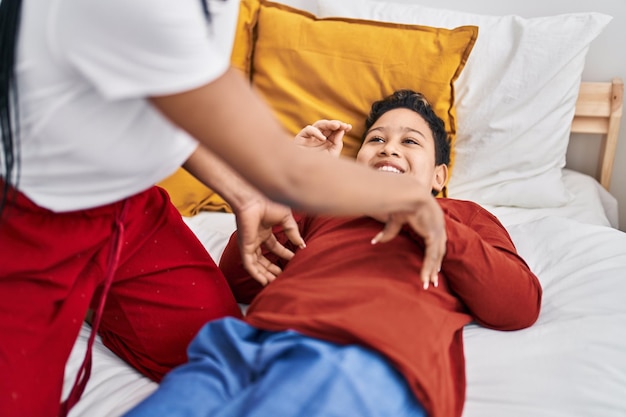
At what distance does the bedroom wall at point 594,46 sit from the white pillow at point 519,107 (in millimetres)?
131

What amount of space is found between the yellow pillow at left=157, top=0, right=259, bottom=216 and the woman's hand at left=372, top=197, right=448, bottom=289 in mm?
796

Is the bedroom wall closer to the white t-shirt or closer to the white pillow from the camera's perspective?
the white pillow

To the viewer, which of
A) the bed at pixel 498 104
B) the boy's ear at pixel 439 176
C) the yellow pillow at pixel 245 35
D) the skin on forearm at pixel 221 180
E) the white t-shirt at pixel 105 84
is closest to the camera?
the white t-shirt at pixel 105 84

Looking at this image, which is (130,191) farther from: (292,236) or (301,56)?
(301,56)

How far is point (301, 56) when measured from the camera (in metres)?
1.78

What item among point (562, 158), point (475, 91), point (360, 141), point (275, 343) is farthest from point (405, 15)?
point (275, 343)

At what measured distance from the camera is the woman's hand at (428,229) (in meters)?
0.90

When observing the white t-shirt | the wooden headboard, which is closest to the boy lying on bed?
the white t-shirt

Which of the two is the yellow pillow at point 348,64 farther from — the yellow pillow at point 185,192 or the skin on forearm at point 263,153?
the skin on forearm at point 263,153

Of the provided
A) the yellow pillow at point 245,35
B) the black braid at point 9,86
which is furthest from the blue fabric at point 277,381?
the yellow pillow at point 245,35

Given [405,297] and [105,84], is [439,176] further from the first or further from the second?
[105,84]

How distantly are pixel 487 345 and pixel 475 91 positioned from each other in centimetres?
89

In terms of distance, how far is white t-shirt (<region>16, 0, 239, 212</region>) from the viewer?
669 millimetres

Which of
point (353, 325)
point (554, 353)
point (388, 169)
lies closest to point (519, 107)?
point (388, 169)
